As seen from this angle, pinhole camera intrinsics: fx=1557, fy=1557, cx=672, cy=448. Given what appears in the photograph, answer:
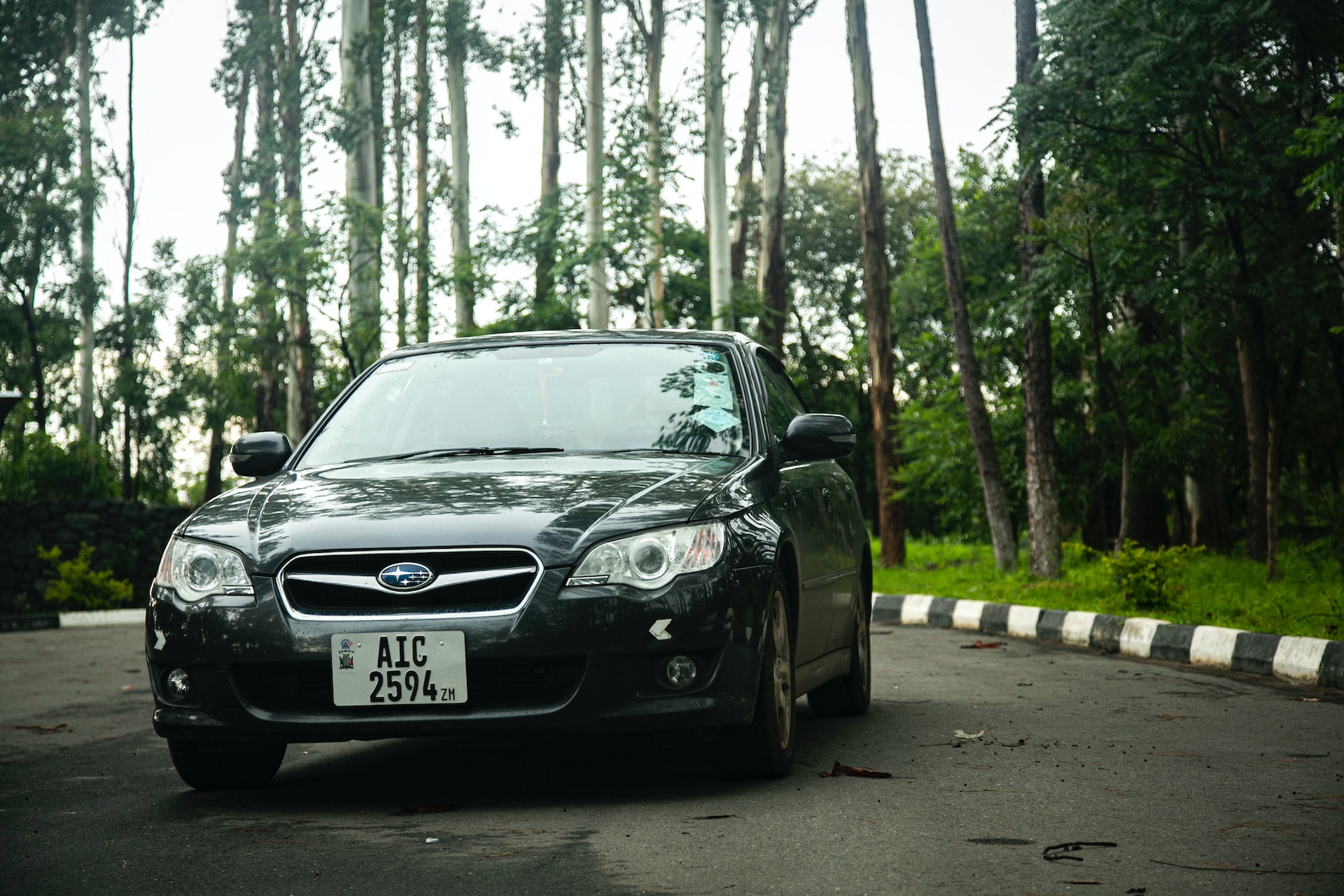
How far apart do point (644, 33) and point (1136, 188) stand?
61.8ft

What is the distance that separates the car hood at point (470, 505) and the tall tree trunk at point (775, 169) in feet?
75.5

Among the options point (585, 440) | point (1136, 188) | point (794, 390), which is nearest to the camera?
point (585, 440)

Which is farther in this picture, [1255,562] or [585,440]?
[1255,562]

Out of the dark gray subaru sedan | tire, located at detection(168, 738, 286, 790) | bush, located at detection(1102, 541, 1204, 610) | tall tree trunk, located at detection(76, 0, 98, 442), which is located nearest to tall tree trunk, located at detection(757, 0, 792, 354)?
bush, located at detection(1102, 541, 1204, 610)

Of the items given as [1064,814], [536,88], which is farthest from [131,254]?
[1064,814]

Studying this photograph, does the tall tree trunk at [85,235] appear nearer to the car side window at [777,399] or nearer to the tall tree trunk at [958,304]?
the tall tree trunk at [958,304]

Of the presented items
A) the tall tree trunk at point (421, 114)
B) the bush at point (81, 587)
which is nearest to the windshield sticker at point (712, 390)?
the bush at point (81, 587)

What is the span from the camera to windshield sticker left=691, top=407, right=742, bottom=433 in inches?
225

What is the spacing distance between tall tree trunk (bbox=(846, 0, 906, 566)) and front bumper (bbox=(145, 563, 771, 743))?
58.3ft

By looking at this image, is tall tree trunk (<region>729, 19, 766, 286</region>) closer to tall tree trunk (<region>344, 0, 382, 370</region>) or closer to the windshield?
tall tree trunk (<region>344, 0, 382, 370</region>)

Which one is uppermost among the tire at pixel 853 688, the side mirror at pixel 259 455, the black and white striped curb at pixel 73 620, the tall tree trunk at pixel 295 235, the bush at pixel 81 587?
the tall tree trunk at pixel 295 235

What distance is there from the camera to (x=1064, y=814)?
14.8ft

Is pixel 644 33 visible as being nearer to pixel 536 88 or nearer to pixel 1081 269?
pixel 536 88

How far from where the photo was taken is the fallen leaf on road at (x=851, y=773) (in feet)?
17.2
